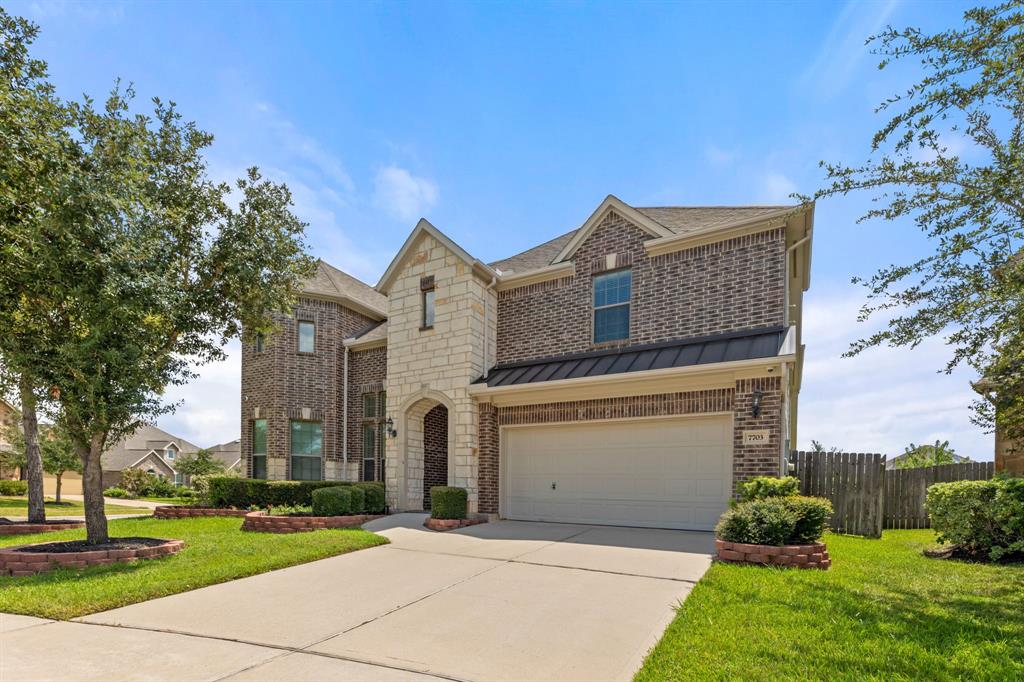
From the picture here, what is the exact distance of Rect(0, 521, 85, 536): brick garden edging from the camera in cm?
1247

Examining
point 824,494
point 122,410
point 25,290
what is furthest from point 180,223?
point 824,494

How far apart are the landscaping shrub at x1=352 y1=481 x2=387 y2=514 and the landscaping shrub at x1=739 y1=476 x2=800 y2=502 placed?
8.83m

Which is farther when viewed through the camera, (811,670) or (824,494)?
(824,494)

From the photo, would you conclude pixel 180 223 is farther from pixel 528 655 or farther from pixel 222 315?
pixel 528 655

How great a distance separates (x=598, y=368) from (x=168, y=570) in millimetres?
8423

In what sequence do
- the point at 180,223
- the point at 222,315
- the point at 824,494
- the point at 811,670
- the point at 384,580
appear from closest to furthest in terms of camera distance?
the point at 811,670
the point at 384,580
the point at 180,223
the point at 222,315
the point at 824,494

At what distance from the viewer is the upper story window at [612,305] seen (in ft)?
43.0

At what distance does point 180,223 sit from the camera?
954 centimetres

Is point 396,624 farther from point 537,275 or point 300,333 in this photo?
point 300,333

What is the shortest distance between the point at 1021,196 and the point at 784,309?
5.46 metres

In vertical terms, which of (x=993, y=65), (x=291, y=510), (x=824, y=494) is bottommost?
(x=291, y=510)

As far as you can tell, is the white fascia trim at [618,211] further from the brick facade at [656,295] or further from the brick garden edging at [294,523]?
the brick garden edging at [294,523]

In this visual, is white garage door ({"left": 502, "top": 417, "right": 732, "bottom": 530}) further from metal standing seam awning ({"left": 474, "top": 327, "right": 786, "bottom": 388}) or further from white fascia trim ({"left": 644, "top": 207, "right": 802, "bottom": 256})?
white fascia trim ({"left": 644, "top": 207, "right": 802, "bottom": 256})

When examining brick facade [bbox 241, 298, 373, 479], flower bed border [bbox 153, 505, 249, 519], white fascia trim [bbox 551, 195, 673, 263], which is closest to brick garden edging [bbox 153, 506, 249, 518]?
flower bed border [bbox 153, 505, 249, 519]
